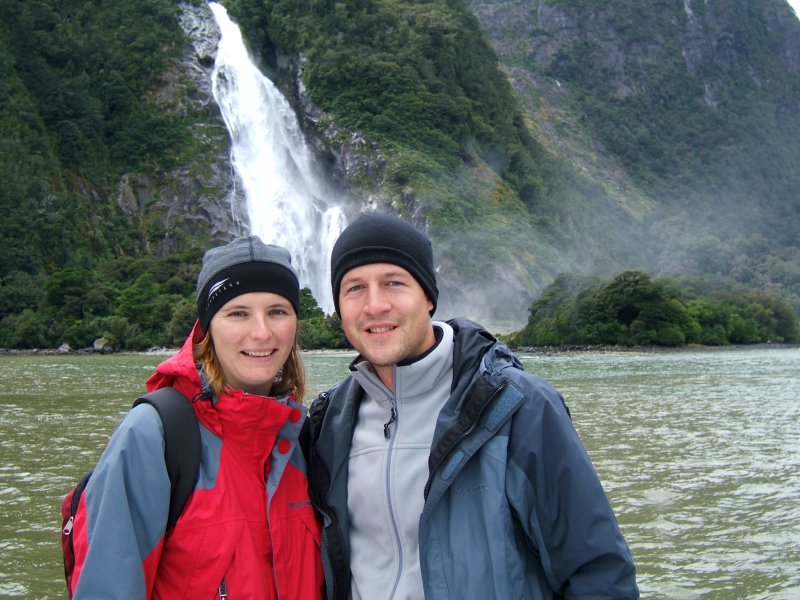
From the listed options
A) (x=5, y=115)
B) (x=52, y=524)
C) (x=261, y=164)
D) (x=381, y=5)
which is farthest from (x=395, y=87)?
(x=52, y=524)

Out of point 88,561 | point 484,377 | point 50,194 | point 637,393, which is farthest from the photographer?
point 50,194

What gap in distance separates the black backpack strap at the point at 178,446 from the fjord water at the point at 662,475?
3321mm

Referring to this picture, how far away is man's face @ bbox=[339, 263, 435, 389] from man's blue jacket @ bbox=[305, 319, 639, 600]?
30cm

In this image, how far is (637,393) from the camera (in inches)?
797

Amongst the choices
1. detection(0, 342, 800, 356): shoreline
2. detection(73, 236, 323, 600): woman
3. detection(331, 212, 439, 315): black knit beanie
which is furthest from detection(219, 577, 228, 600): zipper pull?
detection(0, 342, 800, 356): shoreline

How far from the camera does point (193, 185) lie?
72.5 meters

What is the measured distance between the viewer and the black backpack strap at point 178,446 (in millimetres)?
2377

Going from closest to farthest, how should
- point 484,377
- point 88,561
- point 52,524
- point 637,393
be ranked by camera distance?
point 88,561, point 484,377, point 52,524, point 637,393

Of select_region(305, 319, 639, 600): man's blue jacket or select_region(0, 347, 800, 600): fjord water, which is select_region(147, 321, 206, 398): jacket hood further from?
select_region(0, 347, 800, 600): fjord water

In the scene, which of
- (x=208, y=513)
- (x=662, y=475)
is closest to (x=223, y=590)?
(x=208, y=513)

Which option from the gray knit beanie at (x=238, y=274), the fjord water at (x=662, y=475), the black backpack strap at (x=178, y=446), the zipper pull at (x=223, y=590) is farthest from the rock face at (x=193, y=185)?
the zipper pull at (x=223, y=590)

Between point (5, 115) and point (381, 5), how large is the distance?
4609cm

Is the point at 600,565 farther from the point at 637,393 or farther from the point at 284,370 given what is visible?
the point at 637,393

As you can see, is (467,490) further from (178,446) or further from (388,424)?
(178,446)
